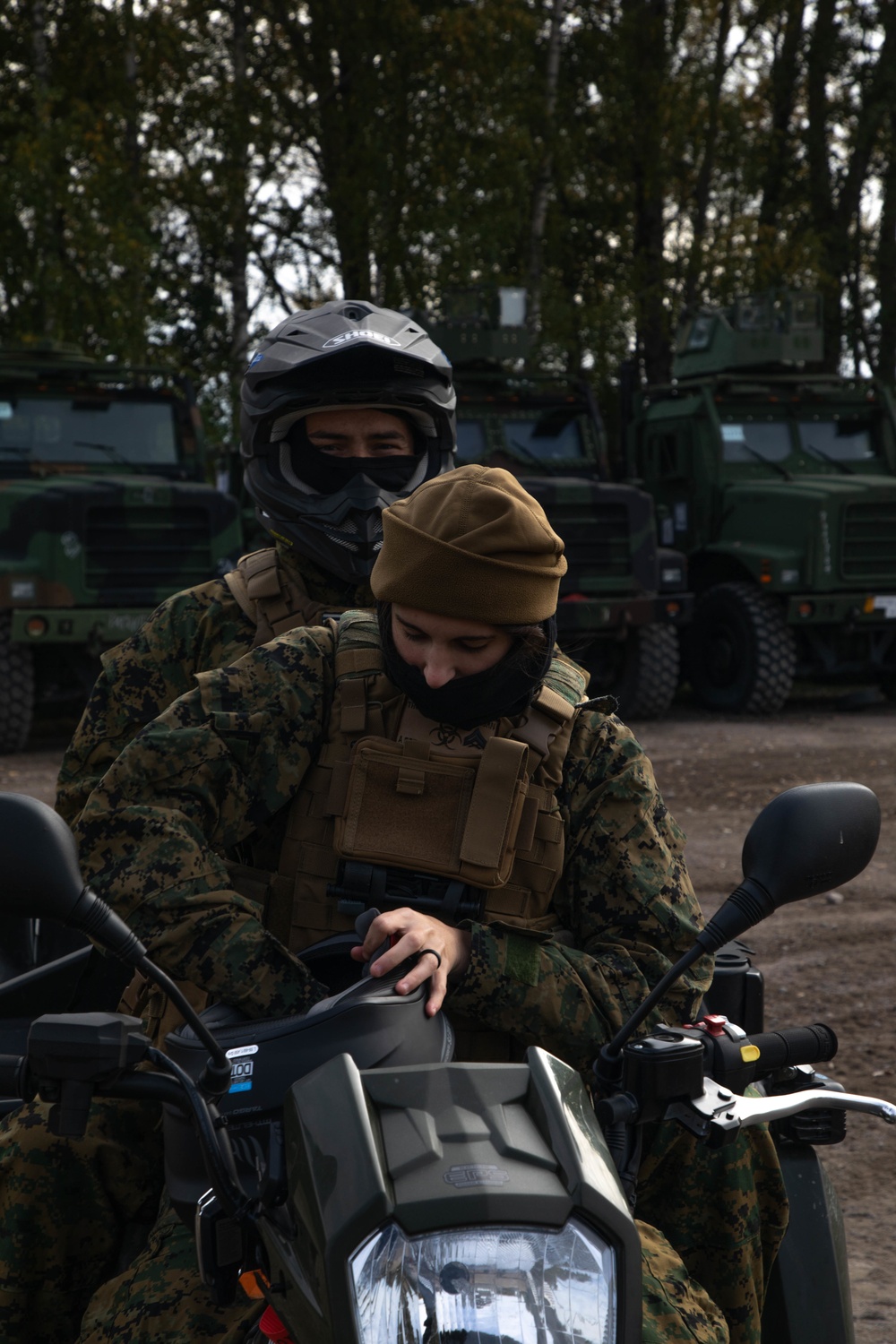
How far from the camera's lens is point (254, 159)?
69.0ft

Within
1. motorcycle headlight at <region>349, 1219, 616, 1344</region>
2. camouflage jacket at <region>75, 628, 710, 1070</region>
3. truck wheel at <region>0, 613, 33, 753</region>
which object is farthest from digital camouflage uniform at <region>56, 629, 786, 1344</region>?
truck wheel at <region>0, 613, 33, 753</region>

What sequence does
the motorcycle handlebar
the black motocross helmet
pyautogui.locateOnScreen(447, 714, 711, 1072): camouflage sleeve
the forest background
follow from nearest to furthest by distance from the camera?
the motorcycle handlebar < pyautogui.locateOnScreen(447, 714, 711, 1072): camouflage sleeve < the black motocross helmet < the forest background

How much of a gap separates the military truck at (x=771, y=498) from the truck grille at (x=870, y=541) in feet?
0.04

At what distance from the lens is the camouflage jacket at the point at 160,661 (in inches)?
111

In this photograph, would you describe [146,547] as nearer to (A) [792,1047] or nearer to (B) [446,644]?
(B) [446,644]

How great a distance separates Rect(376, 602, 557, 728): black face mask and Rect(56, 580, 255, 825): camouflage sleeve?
3.02 feet

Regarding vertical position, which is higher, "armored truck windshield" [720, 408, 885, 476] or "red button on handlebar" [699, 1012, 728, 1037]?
"armored truck windshield" [720, 408, 885, 476]

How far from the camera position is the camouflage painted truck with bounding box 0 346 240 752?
10602 mm

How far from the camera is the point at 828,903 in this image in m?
6.82

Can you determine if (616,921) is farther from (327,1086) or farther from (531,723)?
(327,1086)

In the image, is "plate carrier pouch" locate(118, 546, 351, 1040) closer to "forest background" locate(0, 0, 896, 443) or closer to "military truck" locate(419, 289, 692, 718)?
"military truck" locate(419, 289, 692, 718)

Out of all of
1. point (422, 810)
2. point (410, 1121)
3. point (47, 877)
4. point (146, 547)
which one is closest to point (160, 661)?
point (422, 810)

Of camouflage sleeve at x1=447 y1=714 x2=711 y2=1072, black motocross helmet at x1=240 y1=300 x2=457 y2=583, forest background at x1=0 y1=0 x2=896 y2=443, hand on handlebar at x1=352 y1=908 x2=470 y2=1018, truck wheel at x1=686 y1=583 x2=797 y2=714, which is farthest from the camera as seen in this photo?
forest background at x1=0 y1=0 x2=896 y2=443

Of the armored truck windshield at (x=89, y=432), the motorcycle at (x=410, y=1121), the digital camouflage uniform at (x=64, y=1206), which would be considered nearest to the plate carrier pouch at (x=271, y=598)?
the digital camouflage uniform at (x=64, y=1206)
